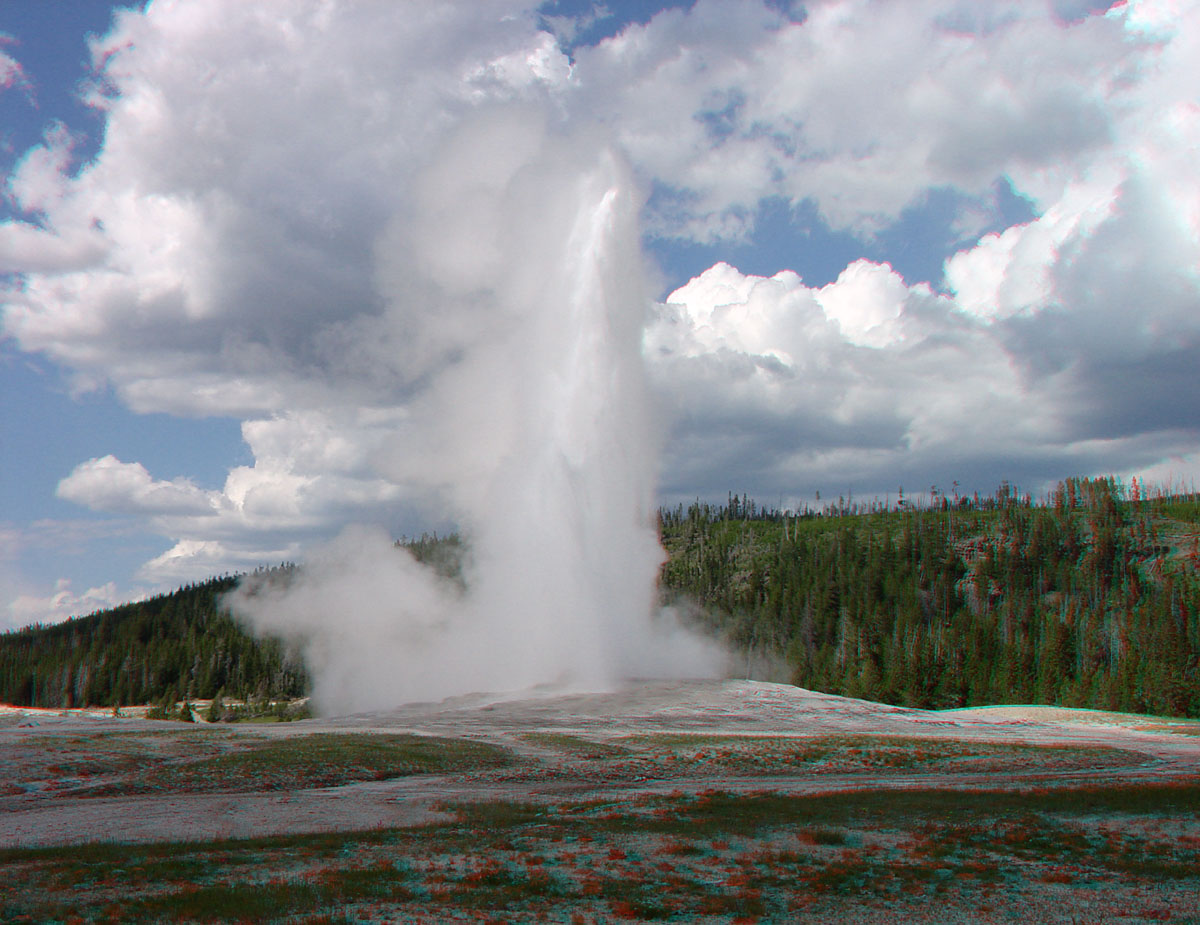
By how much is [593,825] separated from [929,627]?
423 feet

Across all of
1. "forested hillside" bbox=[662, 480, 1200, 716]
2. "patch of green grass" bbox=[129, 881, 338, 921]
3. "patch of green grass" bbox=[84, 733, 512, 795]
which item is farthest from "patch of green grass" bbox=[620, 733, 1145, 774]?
"forested hillside" bbox=[662, 480, 1200, 716]

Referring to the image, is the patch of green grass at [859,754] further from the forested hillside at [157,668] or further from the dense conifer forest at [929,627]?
the forested hillside at [157,668]

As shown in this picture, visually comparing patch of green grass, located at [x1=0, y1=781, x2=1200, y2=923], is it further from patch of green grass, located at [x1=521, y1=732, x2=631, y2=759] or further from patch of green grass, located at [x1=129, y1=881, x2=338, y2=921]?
patch of green grass, located at [x1=521, y1=732, x2=631, y2=759]

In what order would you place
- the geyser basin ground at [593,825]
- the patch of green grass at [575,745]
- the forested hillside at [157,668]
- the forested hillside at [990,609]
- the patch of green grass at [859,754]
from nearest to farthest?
1. the geyser basin ground at [593,825]
2. the patch of green grass at [859,754]
3. the patch of green grass at [575,745]
4. the forested hillside at [990,609]
5. the forested hillside at [157,668]

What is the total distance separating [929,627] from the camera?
134 m

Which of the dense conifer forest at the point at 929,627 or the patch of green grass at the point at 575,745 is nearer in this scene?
the patch of green grass at the point at 575,745

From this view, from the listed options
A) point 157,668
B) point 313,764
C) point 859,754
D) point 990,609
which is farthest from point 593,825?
point 157,668

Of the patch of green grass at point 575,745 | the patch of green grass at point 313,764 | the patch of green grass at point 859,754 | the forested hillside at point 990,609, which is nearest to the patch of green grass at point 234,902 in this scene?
the patch of green grass at point 313,764

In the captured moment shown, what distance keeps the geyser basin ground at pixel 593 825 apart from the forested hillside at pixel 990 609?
58016 millimetres

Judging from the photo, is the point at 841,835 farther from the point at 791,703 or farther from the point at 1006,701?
the point at 1006,701

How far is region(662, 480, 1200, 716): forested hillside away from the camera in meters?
92.6

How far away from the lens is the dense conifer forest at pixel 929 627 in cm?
9475

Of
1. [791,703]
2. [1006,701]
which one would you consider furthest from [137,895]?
[1006,701]

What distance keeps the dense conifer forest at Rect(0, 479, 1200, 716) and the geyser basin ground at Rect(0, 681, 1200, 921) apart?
199 ft
